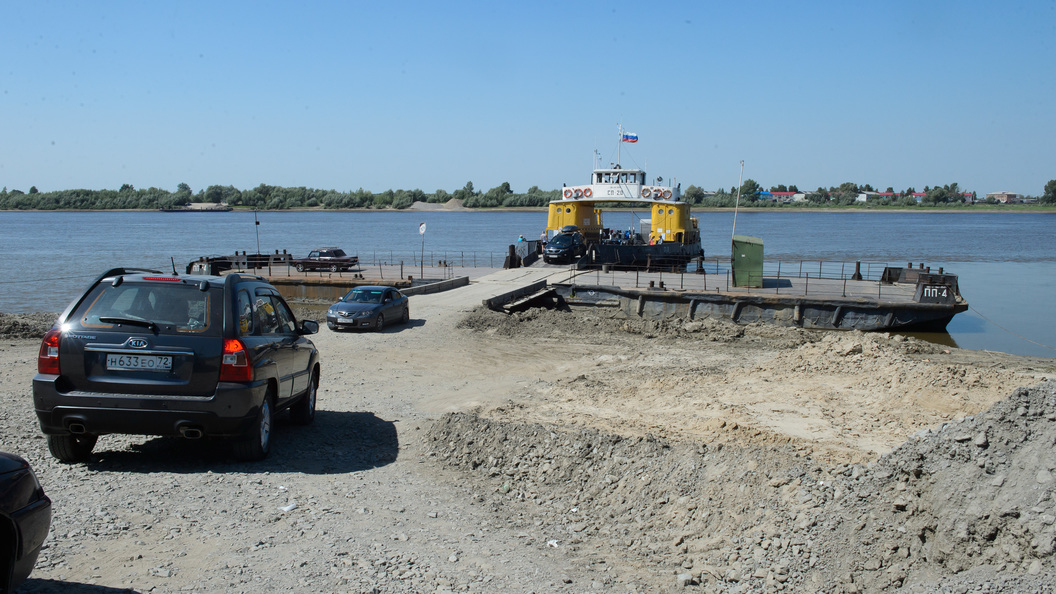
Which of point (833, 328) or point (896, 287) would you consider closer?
point (833, 328)

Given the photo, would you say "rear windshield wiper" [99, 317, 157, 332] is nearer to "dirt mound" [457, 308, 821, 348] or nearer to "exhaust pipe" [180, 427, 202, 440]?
"exhaust pipe" [180, 427, 202, 440]

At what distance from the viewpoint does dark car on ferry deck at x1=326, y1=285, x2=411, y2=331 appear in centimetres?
2009

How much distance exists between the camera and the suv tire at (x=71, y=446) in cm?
704

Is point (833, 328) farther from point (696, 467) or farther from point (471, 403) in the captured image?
point (696, 467)

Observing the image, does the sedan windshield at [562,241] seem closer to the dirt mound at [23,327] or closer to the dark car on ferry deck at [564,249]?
the dark car on ferry deck at [564,249]

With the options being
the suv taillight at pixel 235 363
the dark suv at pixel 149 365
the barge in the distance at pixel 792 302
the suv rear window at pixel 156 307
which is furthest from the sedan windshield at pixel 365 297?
the suv taillight at pixel 235 363

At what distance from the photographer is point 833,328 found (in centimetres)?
2478

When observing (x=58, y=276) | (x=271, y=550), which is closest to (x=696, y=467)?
(x=271, y=550)

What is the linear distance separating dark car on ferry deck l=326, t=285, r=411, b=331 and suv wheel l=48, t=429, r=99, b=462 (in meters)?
12.9

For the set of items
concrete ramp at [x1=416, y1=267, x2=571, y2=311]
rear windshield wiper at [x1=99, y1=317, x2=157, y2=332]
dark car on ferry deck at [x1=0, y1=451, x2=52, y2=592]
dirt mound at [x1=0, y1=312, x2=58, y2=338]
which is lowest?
dirt mound at [x1=0, y1=312, x2=58, y2=338]

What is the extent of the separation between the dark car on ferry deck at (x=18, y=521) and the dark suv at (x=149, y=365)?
2412 mm

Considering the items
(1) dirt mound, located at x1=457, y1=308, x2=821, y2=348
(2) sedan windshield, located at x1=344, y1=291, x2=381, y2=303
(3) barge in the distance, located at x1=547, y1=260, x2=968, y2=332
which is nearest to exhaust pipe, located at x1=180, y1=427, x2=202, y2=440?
(2) sedan windshield, located at x1=344, y1=291, x2=381, y2=303

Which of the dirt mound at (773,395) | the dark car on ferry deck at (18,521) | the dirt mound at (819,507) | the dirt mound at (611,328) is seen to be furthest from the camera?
the dirt mound at (611,328)

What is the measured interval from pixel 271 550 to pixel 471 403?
6.47 metres
